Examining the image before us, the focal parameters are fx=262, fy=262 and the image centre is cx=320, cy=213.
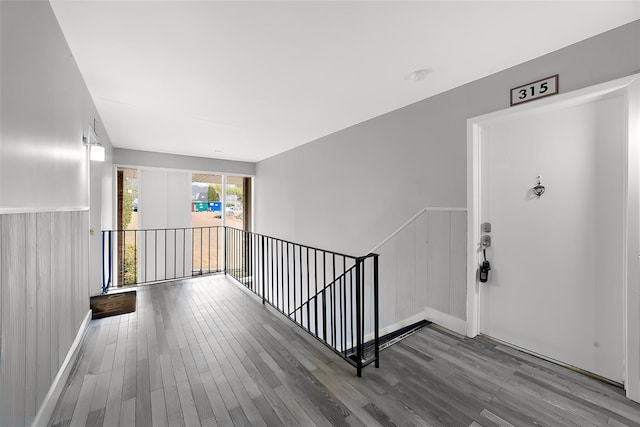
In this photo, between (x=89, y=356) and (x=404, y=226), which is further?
(x=404, y=226)

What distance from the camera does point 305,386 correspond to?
5.92ft

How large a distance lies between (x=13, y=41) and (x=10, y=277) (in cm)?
106

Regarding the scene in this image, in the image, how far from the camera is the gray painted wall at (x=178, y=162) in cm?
504

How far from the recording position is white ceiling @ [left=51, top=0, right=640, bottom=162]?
1576mm

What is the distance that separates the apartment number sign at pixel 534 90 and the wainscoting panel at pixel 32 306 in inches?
129

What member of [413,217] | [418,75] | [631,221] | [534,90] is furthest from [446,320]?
[418,75]

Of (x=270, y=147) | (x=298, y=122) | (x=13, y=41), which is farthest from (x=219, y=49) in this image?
(x=270, y=147)

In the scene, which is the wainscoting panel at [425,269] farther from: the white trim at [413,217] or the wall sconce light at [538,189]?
the wall sconce light at [538,189]

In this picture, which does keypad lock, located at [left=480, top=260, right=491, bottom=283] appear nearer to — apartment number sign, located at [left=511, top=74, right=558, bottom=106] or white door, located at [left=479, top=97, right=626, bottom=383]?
white door, located at [left=479, top=97, right=626, bottom=383]

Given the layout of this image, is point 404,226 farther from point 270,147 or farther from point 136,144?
point 136,144

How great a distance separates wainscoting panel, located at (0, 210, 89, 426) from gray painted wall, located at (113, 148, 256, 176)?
→ 357 centimetres

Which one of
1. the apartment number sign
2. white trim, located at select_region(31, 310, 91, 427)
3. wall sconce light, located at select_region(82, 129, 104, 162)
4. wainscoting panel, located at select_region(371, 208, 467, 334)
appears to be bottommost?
white trim, located at select_region(31, 310, 91, 427)

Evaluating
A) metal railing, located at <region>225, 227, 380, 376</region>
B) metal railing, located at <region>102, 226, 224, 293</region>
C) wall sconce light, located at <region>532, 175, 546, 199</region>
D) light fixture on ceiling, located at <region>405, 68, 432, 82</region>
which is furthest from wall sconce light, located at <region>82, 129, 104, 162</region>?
wall sconce light, located at <region>532, 175, 546, 199</region>

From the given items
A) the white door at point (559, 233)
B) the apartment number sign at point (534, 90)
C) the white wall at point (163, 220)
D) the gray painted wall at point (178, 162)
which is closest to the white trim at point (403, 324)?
the white door at point (559, 233)
